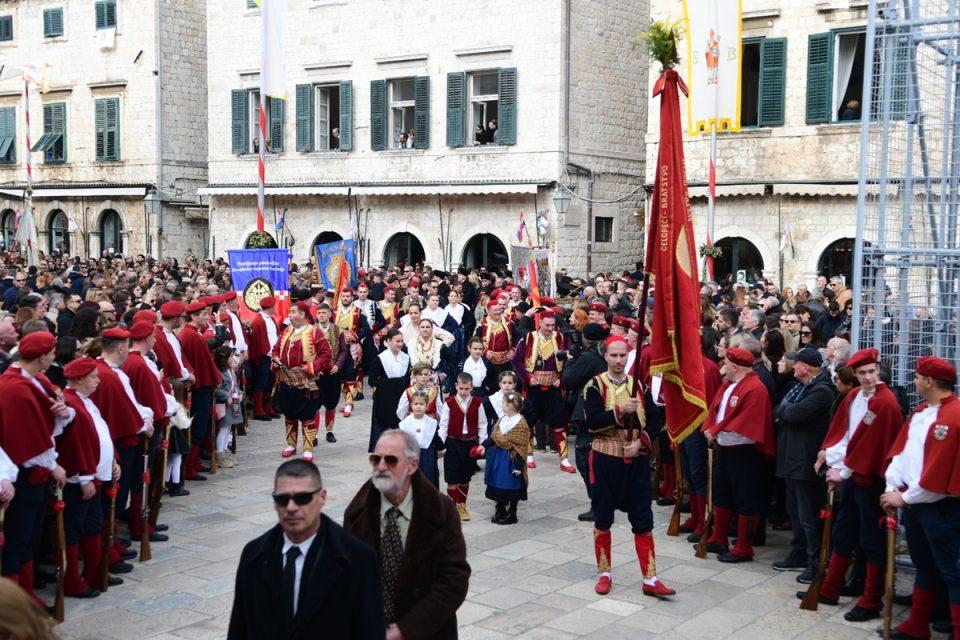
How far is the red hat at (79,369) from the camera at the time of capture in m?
7.95

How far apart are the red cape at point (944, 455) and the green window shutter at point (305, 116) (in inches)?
949

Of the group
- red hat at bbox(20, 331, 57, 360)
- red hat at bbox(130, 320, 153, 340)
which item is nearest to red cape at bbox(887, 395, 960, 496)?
red hat at bbox(20, 331, 57, 360)

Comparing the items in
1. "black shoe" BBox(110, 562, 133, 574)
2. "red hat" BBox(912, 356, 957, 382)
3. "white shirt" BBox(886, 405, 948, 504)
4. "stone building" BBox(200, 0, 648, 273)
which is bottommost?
"black shoe" BBox(110, 562, 133, 574)

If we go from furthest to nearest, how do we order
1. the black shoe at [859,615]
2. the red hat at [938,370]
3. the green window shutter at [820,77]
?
the green window shutter at [820,77] → the black shoe at [859,615] → the red hat at [938,370]

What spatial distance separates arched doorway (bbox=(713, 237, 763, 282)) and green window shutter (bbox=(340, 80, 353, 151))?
10473 millimetres

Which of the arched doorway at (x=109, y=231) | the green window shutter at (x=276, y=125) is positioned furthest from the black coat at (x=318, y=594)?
the arched doorway at (x=109, y=231)

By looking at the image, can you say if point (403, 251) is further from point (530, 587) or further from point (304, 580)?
point (304, 580)

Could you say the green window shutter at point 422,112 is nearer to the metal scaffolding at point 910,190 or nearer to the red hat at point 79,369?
the metal scaffolding at point 910,190

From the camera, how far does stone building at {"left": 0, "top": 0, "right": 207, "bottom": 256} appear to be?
33156 mm

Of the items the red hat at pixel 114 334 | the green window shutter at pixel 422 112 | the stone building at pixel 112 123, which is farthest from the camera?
the stone building at pixel 112 123

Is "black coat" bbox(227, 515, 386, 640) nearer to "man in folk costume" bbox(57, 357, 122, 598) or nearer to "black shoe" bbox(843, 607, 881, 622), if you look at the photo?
"man in folk costume" bbox(57, 357, 122, 598)

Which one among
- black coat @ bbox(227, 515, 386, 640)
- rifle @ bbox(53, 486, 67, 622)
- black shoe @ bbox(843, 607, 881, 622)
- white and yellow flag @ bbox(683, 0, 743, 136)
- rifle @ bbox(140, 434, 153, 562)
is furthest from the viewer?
white and yellow flag @ bbox(683, 0, 743, 136)

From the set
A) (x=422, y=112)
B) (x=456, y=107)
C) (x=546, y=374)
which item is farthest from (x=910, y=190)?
(x=422, y=112)

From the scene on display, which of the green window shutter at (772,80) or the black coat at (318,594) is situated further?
the green window shutter at (772,80)
